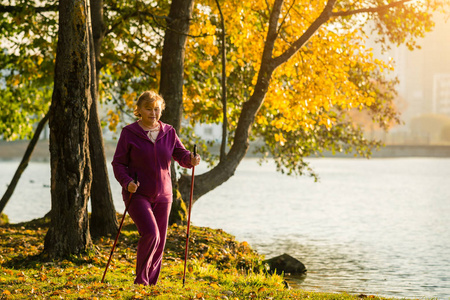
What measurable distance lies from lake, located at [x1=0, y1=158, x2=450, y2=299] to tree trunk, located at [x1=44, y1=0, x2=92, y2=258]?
17.3ft

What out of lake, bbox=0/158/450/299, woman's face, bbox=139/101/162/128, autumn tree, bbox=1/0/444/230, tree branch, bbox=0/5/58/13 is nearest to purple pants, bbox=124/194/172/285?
woman's face, bbox=139/101/162/128

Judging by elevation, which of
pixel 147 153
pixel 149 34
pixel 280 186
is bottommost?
pixel 280 186

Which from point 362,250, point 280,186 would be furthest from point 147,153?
point 280,186

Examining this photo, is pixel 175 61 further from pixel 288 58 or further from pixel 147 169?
pixel 147 169

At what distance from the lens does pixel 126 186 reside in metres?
6.83

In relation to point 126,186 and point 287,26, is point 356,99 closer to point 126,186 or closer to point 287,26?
point 287,26

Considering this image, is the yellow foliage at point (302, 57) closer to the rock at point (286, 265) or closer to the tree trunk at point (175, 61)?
the tree trunk at point (175, 61)

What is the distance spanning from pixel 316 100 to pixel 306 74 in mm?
669

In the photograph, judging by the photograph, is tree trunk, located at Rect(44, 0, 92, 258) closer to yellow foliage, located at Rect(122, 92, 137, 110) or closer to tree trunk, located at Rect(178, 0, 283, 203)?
tree trunk, located at Rect(178, 0, 283, 203)

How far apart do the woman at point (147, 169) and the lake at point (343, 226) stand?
680cm

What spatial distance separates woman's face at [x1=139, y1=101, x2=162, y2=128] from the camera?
7.03 metres

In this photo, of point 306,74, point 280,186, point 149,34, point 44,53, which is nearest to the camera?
point 306,74

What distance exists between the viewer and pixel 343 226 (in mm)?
25719

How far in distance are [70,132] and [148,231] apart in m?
3.01
